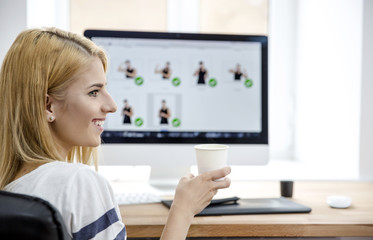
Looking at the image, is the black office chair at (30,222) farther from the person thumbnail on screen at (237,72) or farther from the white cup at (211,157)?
the person thumbnail on screen at (237,72)

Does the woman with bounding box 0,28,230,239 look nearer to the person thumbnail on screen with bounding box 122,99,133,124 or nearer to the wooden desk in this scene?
the wooden desk

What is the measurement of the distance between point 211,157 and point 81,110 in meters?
0.32

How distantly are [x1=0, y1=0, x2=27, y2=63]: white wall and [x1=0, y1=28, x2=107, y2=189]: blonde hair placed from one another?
2.74 feet

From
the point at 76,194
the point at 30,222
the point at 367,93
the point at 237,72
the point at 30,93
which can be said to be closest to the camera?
the point at 30,222

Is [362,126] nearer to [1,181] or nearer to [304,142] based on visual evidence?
[304,142]

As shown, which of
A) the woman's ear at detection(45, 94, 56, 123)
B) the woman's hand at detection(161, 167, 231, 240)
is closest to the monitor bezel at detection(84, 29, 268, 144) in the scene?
the woman's hand at detection(161, 167, 231, 240)

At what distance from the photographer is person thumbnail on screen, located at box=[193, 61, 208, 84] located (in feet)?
4.94

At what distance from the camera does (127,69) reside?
148 cm

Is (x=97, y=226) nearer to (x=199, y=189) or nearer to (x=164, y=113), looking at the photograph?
(x=199, y=189)

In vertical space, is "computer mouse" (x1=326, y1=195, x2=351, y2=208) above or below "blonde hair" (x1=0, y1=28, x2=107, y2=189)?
below

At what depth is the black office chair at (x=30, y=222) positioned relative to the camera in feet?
1.58

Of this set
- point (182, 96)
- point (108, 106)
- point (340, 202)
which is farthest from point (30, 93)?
point (340, 202)

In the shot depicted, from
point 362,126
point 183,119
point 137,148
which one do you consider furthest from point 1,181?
point 362,126

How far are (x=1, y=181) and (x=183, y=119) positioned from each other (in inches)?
31.0
